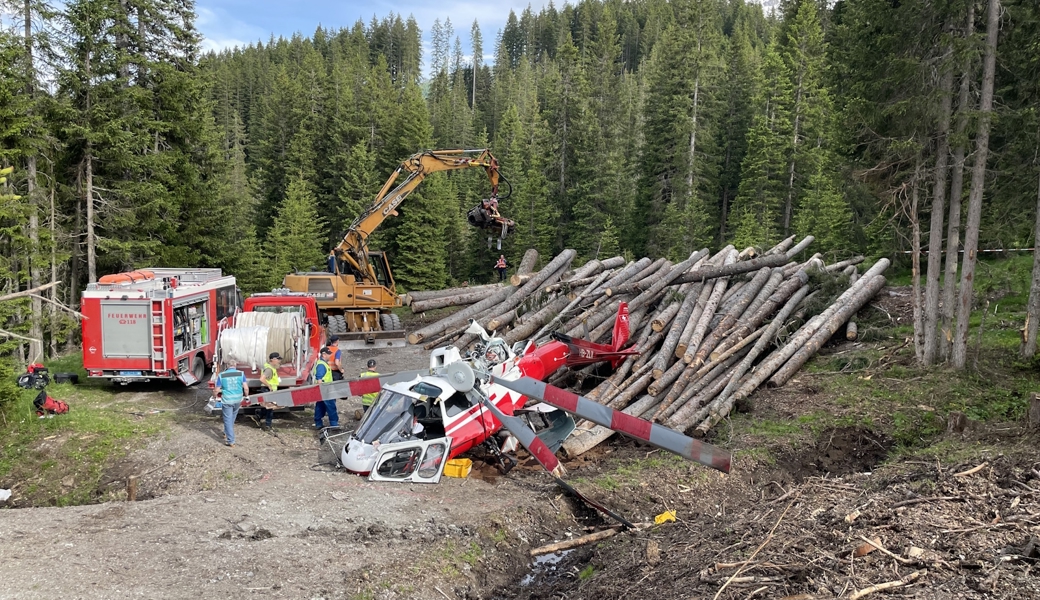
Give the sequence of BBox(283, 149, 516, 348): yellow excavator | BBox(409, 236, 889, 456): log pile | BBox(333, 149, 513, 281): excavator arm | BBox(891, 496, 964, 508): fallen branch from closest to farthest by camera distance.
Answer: BBox(891, 496, 964, 508): fallen branch, BBox(409, 236, 889, 456): log pile, BBox(283, 149, 516, 348): yellow excavator, BBox(333, 149, 513, 281): excavator arm

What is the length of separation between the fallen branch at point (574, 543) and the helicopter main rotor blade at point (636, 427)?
1.40 m

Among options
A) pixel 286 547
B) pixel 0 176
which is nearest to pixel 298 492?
pixel 286 547

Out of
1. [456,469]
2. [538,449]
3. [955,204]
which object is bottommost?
[456,469]

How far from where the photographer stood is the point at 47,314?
21312 mm

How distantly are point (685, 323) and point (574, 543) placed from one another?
9532 mm

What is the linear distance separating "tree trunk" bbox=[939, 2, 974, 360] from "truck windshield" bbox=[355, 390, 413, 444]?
11.4 meters

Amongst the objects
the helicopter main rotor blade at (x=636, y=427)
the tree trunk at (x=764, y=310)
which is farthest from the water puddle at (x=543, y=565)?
the tree trunk at (x=764, y=310)

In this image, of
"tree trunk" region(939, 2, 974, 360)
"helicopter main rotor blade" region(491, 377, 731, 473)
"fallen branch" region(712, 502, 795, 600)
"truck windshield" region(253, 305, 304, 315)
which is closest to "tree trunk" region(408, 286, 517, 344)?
"truck windshield" region(253, 305, 304, 315)

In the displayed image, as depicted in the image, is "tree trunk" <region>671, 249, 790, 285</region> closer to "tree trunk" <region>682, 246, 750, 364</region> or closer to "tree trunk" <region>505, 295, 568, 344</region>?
"tree trunk" <region>682, 246, 750, 364</region>

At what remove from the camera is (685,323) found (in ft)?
57.8

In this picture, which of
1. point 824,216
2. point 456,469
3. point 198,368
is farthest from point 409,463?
point 824,216

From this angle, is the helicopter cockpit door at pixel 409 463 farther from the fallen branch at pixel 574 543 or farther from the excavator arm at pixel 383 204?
the excavator arm at pixel 383 204

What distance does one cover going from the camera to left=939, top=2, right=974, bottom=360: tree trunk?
12844mm

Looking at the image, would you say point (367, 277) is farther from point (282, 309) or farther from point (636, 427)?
point (636, 427)
